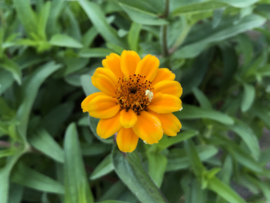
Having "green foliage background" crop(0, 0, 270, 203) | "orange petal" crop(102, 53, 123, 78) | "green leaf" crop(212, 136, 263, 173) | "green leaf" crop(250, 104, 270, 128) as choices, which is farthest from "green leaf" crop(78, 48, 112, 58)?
"green leaf" crop(250, 104, 270, 128)

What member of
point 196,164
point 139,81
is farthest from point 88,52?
point 196,164

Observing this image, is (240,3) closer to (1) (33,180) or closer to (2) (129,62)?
(2) (129,62)

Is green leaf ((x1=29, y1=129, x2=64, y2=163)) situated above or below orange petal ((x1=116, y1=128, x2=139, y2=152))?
below

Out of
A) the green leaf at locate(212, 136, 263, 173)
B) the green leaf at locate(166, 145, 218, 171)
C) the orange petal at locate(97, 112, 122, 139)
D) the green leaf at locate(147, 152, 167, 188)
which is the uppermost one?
the orange petal at locate(97, 112, 122, 139)

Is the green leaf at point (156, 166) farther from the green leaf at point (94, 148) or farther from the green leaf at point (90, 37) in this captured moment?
the green leaf at point (90, 37)

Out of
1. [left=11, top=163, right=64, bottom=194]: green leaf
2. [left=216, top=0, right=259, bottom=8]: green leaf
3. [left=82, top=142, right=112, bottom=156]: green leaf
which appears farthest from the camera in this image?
[left=82, top=142, right=112, bottom=156]: green leaf

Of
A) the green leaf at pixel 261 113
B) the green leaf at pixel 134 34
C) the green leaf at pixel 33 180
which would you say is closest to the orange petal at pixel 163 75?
Answer: the green leaf at pixel 134 34

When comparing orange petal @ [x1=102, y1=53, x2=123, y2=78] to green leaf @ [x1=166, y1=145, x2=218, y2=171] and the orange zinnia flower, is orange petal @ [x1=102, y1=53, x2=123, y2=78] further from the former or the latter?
green leaf @ [x1=166, y1=145, x2=218, y2=171]
